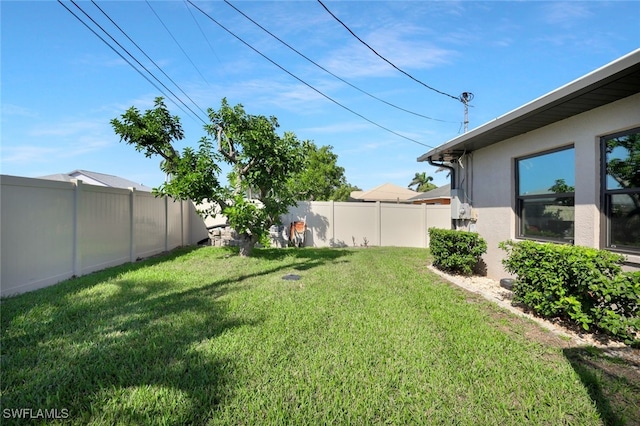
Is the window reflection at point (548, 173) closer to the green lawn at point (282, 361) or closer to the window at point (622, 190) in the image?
the window at point (622, 190)

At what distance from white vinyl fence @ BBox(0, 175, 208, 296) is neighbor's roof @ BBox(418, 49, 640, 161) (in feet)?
24.8

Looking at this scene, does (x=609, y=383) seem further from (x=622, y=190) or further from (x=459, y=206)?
(x=459, y=206)

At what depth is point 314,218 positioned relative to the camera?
11.6m

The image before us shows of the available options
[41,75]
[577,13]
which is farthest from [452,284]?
[41,75]

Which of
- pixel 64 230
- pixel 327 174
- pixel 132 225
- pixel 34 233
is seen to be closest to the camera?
pixel 34 233

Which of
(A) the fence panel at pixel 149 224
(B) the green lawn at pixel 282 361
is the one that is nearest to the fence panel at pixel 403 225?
(B) the green lawn at pixel 282 361

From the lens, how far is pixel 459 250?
6.45 meters

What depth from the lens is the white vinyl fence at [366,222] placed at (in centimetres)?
1165

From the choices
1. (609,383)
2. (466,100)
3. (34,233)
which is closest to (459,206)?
(609,383)

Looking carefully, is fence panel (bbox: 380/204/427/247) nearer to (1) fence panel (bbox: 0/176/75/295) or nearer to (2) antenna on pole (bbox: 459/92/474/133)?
(2) antenna on pole (bbox: 459/92/474/133)

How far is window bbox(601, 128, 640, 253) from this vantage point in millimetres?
3662

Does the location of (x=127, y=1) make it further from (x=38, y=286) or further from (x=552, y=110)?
(x=552, y=110)

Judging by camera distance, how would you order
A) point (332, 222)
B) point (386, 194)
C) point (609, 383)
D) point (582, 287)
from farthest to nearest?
point (386, 194) < point (332, 222) < point (582, 287) < point (609, 383)

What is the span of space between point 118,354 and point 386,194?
2440cm
